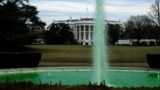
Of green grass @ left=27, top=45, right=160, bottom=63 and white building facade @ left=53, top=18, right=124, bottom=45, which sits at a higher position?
white building facade @ left=53, top=18, right=124, bottom=45

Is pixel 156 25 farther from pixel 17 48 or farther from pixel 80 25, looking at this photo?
pixel 80 25

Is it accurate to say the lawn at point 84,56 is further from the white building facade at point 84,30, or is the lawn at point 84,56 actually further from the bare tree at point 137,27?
the white building facade at point 84,30

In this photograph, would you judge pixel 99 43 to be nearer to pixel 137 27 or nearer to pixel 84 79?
pixel 84 79

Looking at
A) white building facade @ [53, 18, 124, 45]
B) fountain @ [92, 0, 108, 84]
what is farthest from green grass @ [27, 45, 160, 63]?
white building facade @ [53, 18, 124, 45]

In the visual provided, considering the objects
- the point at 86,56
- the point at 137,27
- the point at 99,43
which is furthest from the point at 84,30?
the point at 99,43

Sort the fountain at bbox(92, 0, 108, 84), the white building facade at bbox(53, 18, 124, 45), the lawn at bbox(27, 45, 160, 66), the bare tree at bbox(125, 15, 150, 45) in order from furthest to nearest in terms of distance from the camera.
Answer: the white building facade at bbox(53, 18, 124, 45) → the bare tree at bbox(125, 15, 150, 45) → the lawn at bbox(27, 45, 160, 66) → the fountain at bbox(92, 0, 108, 84)

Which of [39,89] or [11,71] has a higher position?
[39,89]

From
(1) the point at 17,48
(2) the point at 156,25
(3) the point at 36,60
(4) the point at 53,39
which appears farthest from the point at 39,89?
(4) the point at 53,39

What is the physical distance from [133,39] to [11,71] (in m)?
90.9

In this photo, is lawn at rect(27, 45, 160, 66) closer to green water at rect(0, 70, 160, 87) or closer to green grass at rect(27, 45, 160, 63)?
green grass at rect(27, 45, 160, 63)

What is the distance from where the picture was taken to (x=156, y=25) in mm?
89062

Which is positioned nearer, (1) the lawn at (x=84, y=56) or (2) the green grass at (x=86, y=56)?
(1) the lawn at (x=84, y=56)

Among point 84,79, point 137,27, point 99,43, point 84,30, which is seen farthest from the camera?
point 84,30

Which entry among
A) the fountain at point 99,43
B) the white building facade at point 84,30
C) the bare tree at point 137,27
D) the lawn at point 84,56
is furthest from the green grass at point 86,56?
the white building facade at point 84,30
